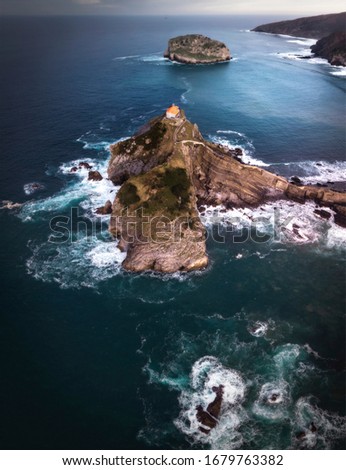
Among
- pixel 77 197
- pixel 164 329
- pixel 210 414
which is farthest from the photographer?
pixel 77 197

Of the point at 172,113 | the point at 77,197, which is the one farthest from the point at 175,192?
the point at 172,113

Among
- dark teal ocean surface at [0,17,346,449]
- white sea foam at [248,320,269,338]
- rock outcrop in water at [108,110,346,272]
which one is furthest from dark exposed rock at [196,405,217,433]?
rock outcrop in water at [108,110,346,272]

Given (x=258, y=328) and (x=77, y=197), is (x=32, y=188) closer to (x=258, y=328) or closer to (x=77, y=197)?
(x=77, y=197)

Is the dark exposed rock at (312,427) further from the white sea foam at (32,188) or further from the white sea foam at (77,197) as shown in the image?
the white sea foam at (32,188)

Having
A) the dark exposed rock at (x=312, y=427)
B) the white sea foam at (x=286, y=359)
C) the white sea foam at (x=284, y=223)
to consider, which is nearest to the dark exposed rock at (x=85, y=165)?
the white sea foam at (x=284, y=223)

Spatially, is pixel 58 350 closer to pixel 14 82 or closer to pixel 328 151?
pixel 328 151
